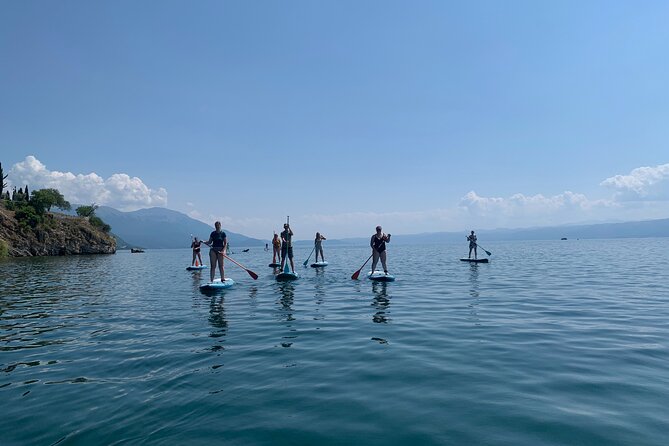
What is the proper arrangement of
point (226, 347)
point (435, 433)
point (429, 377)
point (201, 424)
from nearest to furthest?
point (435, 433), point (201, 424), point (429, 377), point (226, 347)

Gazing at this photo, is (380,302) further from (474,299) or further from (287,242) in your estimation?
(287,242)

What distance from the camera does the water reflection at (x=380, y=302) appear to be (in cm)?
1165

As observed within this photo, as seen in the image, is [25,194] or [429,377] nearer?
[429,377]

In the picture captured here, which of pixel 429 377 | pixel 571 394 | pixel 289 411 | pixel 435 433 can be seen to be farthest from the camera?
pixel 429 377

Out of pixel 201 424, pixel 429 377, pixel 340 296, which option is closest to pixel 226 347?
pixel 201 424

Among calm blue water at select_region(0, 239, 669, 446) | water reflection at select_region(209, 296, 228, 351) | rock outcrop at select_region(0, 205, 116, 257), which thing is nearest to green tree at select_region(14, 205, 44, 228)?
rock outcrop at select_region(0, 205, 116, 257)

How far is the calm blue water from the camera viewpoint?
4730mm

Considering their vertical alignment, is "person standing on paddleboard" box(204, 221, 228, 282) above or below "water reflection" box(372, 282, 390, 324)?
above

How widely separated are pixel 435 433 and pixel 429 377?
6.55 ft

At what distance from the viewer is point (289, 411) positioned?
5.31 meters

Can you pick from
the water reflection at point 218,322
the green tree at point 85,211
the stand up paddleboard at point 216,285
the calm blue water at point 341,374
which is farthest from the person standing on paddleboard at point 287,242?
the green tree at point 85,211

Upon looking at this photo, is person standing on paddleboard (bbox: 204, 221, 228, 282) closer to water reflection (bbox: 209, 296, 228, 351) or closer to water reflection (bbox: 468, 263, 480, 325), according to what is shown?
water reflection (bbox: 209, 296, 228, 351)

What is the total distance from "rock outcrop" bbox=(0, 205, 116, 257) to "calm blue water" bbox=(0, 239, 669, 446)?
3273 inches

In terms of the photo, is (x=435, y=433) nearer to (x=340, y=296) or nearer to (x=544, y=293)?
(x=340, y=296)
